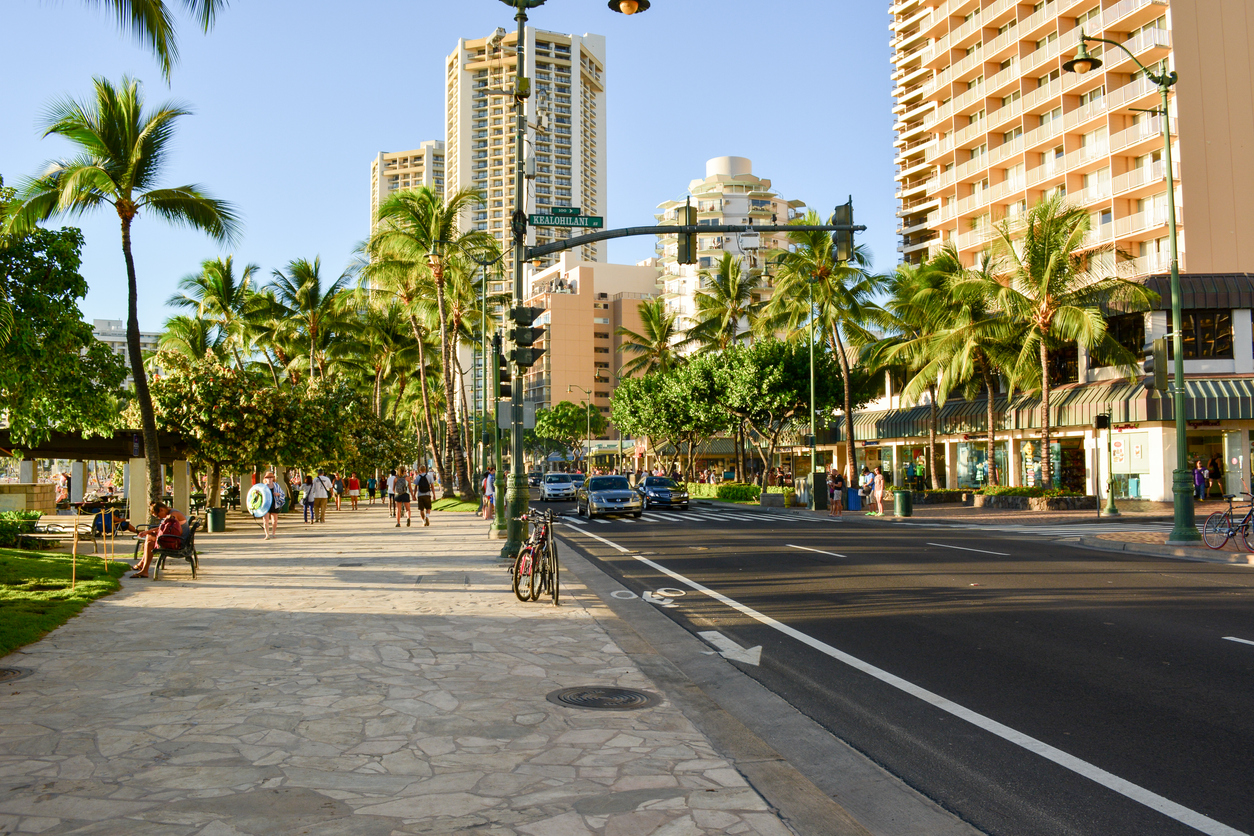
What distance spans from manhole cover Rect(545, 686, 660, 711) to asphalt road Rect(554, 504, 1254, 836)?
112 centimetres

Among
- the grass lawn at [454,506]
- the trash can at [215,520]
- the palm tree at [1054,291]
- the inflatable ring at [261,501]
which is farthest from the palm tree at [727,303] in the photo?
the inflatable ring at [261,501]

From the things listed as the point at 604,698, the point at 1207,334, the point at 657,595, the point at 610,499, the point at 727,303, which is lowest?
the point at 657,595

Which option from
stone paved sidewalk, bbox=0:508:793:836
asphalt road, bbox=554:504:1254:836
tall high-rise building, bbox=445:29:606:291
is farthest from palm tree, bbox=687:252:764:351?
tall high-rise building, bbox=445:29:606:291

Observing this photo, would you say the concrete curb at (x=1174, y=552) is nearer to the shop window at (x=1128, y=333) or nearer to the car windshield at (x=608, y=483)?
the car windshield at (x=608, y=483)

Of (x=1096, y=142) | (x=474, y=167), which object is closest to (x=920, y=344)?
(x=1096, y=142)

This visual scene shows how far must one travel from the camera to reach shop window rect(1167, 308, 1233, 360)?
37531 mm

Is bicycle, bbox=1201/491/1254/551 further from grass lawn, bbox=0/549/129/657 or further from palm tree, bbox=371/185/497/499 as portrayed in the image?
palm tree, bbox=371/185/497/499

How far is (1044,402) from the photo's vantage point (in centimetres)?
3444

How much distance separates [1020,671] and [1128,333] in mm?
37396

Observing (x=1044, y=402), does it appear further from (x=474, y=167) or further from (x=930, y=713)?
(x=474, y=167)

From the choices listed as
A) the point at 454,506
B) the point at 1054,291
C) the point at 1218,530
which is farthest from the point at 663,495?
the point at 1218,530

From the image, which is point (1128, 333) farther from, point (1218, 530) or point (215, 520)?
point (215, 520)

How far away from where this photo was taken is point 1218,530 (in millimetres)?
18266

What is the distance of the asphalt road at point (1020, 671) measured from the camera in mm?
4781
